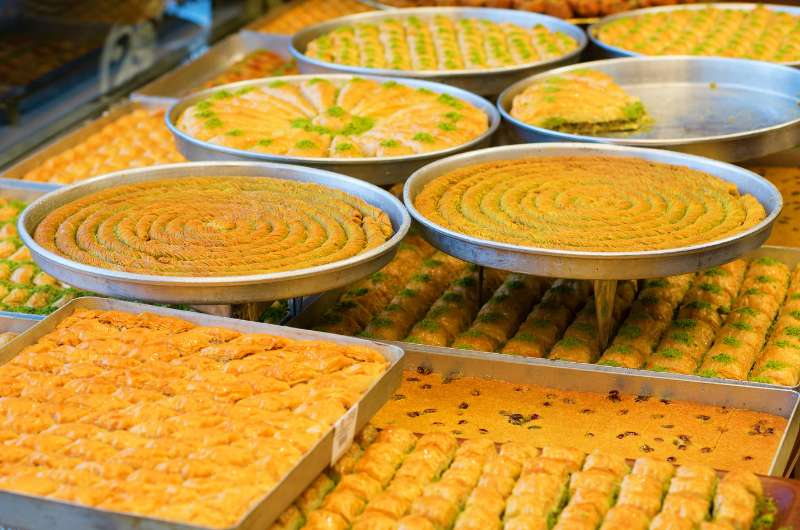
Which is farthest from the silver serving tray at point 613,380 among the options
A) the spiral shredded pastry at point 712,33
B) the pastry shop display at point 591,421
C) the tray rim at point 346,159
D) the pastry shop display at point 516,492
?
the spiral shredded pastry at point 712,33

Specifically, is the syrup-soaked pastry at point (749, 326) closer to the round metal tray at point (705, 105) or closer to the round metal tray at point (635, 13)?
the round metal tray at point (705, 105)

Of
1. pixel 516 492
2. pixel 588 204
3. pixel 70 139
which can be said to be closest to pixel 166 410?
pixel 516 492

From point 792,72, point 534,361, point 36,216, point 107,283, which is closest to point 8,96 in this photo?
point 36,216

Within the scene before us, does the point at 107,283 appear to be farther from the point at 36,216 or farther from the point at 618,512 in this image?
the point at 618,512

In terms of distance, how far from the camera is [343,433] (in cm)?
246

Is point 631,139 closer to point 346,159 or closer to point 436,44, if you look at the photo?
point 346,159

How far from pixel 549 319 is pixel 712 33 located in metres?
3.31

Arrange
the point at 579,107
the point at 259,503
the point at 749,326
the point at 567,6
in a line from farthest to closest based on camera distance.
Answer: the point at 567,6, the point at 579,107, the point at 749,326, the point at 259,503

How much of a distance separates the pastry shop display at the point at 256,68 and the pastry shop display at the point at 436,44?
63 centimetres

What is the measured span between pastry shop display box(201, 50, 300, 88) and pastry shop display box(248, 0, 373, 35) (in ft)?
1.60

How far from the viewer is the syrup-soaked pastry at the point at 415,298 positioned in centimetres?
368

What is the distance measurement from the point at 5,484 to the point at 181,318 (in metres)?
0.79

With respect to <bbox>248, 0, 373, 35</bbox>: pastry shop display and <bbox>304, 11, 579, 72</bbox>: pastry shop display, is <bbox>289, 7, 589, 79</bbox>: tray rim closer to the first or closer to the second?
<bbox>304, 11, 579, 72</bbox>: pastry shop display

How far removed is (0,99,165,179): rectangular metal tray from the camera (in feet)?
16.6
